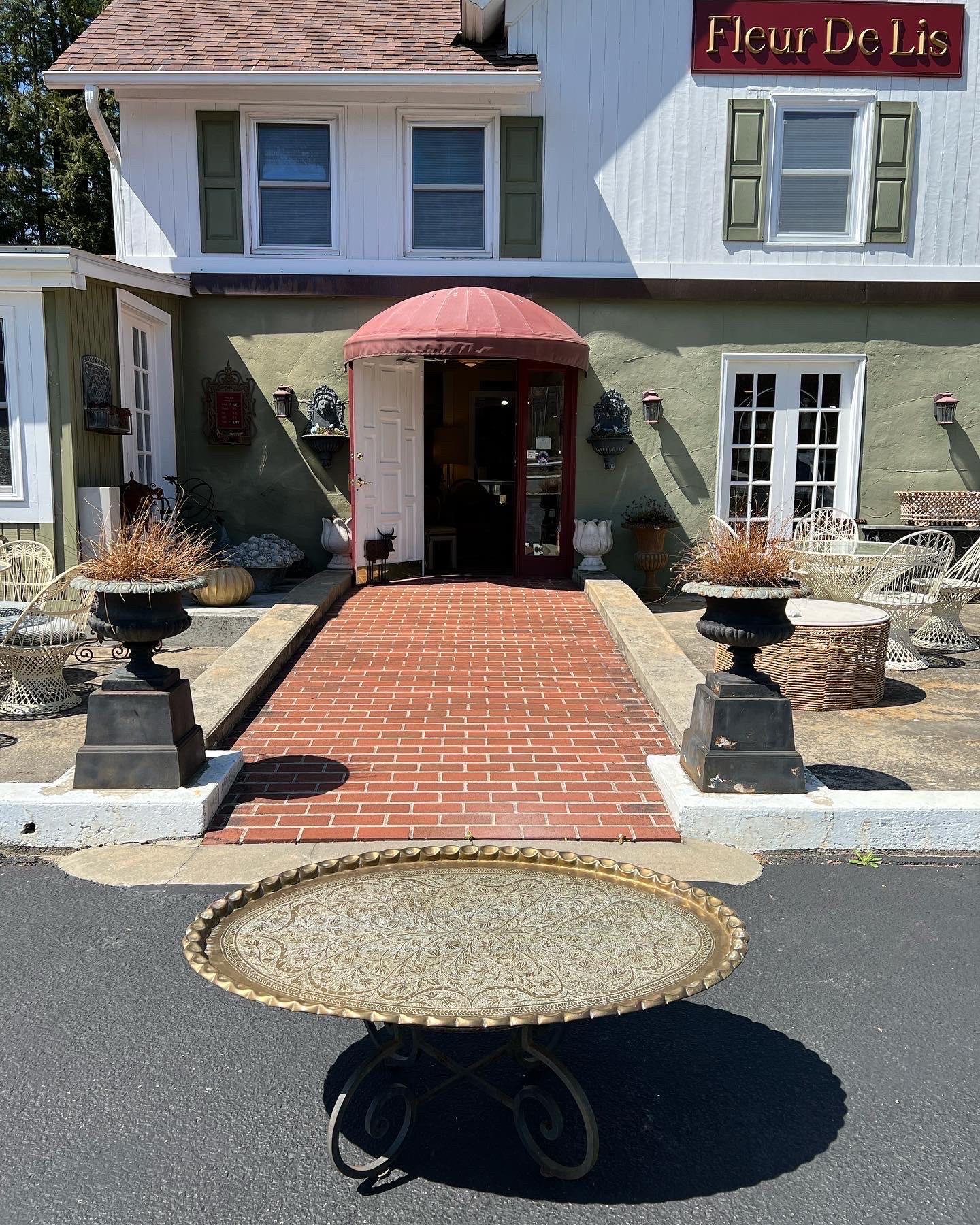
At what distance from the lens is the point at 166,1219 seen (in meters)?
2.34

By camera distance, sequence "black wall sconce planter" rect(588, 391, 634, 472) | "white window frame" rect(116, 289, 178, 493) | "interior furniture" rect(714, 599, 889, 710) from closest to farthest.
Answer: "interior furniture" rect(714, 599, 889, 710) < "white window frame" rect(116, 289, 178, 493) < "black wall sconce planter" rect(588, 391, 634, 472)

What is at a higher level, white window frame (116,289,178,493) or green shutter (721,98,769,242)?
green shutter (721,98,769,242)

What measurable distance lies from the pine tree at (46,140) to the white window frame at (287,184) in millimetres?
10247

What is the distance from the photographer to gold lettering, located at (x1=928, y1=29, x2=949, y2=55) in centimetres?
1059

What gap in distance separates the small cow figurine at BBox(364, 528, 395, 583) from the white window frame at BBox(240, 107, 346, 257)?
128 inches

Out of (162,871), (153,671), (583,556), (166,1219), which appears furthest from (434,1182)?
(583,556)

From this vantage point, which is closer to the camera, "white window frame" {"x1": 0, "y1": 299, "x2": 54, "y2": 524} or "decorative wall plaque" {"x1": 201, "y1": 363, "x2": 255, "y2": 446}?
"white window frame" {"x1": 0, "y1": 299, "x2": 54, "y2": 524}

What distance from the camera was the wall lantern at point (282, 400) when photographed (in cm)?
1073

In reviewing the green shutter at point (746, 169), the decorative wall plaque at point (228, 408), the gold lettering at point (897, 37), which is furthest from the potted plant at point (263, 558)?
the gold lettering at point (897, 37)

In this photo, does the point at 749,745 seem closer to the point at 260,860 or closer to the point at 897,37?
the point at 260,860

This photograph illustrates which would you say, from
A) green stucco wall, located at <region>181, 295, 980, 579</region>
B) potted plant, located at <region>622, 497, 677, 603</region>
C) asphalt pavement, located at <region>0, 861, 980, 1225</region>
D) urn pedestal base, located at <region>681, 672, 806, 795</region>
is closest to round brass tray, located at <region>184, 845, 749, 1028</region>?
asphalt pavement, located at <region>0, 861, 980, 1225</region>

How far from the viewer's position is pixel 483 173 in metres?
10.8

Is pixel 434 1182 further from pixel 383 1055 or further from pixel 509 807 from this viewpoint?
pixel 509 807

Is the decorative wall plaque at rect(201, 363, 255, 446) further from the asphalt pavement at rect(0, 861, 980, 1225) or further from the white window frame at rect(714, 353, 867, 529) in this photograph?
the asphalt pavement at rect(0, 861, 980, 1225)
